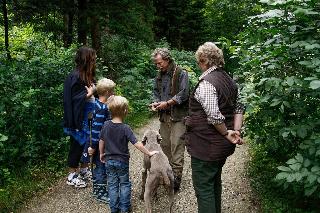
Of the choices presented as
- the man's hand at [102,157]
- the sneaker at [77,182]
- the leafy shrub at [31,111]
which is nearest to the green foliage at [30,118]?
the leafy shrub at [31,111]

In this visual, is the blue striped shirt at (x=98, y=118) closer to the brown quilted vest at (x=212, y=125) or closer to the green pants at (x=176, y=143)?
the green pants at (x=176, y=143)

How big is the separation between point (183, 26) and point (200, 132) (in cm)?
2209

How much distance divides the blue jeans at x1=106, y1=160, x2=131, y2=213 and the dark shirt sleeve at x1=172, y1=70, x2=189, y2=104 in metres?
1.19

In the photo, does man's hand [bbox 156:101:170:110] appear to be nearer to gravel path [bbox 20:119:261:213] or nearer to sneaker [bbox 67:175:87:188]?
gravel path [bbox 20:119:261:213]

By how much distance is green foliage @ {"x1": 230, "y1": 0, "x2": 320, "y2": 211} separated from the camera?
3.25 meters

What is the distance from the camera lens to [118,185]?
529cm

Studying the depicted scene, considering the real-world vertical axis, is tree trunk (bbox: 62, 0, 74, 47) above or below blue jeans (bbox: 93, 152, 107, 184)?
above

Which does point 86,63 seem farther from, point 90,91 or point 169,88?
point 169,88

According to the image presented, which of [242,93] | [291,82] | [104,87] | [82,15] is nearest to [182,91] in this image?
[242,93]

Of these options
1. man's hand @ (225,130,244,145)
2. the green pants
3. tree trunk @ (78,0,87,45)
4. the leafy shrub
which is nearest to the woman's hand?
the leafy shrub


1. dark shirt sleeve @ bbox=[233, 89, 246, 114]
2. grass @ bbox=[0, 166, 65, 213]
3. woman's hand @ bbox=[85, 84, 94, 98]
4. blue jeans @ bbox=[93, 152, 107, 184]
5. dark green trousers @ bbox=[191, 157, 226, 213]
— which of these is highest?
dark shirt sleeve @ bbox=[233, 89, 246, 114]

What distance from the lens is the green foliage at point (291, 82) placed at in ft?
10.6

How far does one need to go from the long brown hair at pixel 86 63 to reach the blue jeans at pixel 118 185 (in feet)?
4.65

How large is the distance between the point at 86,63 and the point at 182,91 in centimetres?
145
